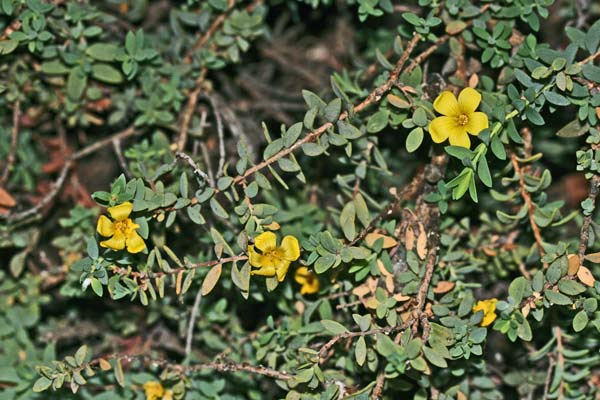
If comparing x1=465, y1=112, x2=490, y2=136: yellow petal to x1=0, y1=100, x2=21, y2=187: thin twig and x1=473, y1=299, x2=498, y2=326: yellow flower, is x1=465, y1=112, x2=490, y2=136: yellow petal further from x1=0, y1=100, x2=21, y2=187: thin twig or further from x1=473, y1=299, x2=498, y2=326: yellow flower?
x1=0, y1=100, x2=21, y2=187: thin twig

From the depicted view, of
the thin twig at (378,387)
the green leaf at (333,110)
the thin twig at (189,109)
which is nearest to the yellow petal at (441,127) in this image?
the green leaf at (333,110)

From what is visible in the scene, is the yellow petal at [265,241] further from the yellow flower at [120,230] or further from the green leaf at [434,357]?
the green leaf at [434,357]

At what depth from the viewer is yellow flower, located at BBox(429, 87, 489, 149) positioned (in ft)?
6.31

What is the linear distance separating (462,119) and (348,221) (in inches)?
15.0

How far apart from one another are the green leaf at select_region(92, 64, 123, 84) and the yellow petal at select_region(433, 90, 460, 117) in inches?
39.3

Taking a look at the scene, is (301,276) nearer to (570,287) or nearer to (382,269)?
(382,269)

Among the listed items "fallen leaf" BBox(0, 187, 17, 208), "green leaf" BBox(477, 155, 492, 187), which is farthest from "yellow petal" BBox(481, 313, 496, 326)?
"fallen leaf" BBox(0, 187, 17, 208)

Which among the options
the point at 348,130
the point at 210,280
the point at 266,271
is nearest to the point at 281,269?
the point at 266,271

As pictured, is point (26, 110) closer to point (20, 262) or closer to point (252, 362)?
point (20, 262)

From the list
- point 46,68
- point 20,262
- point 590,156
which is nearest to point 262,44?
point 46,68

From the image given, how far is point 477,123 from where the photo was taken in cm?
193

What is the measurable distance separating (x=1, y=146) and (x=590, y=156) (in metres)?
1.73

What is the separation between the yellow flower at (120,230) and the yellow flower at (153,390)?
0.51 m

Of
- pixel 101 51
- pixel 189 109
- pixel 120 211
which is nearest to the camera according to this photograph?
pixel 120 211
